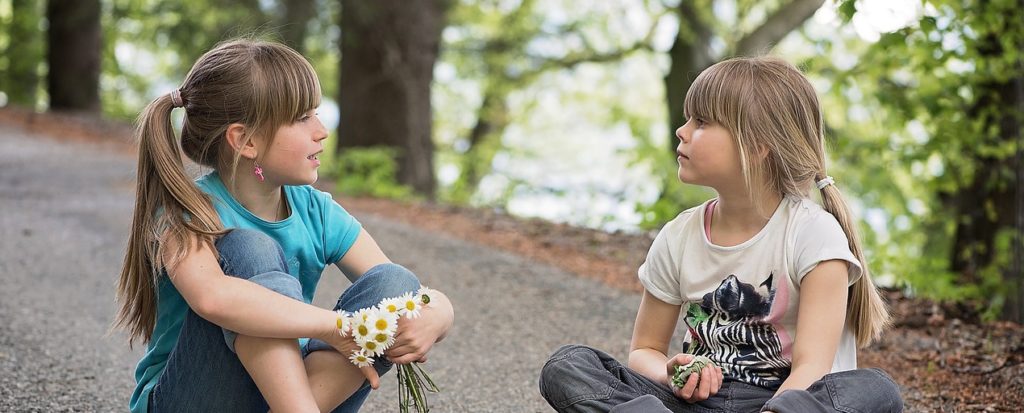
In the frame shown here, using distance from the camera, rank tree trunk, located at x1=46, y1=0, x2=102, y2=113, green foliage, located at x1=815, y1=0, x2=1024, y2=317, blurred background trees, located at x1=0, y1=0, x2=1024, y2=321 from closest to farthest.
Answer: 1. green foliage, located at x1=815, y1=0, x2=1024, y2=317
2. blurred background trees, located at x1=0, y1=0, x2=1024, y2=321
3. tree trunk, located at x1=46, y1=0, x2=102, y2=113

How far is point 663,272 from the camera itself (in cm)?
238

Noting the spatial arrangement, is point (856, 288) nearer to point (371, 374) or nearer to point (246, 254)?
point (371, 374)

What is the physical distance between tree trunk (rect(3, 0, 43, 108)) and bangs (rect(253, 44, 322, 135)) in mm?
17674

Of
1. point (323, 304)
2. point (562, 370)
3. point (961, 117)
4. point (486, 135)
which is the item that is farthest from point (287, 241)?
point (486, 135)

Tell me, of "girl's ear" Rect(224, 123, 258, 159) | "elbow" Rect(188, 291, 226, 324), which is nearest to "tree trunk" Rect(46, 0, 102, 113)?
"girl's ear" Rect(224, 123, 258, 159)

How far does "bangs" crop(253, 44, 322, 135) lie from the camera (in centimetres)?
226

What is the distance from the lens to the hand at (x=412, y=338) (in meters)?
2.12

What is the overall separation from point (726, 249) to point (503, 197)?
701 centimetres

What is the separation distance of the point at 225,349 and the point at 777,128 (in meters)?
1.34

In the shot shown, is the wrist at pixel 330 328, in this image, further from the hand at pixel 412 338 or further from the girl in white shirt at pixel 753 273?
the girl in white shirt at pixel 753 273

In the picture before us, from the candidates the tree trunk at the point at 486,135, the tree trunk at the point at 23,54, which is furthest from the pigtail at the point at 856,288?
the tree trunk at the point at 23,54

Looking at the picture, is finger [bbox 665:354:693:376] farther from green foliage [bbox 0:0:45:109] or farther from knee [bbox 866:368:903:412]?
green foliage [bbox 0:0:45:109]

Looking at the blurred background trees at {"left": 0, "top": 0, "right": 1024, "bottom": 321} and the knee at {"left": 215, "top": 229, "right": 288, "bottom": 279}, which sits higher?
the knee at {"left": 215, "top": 229, "right": 288, "bottom": 279}

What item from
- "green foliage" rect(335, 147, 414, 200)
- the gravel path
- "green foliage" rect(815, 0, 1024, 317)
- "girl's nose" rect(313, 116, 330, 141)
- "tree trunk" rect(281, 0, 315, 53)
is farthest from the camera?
"tree trunk" rect(281, 0, 315, 53)
